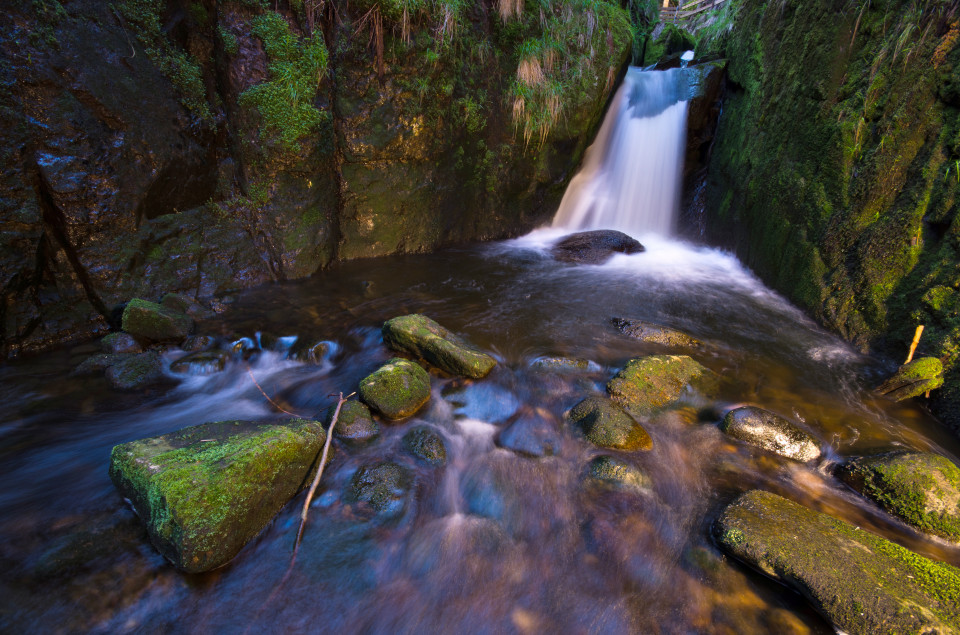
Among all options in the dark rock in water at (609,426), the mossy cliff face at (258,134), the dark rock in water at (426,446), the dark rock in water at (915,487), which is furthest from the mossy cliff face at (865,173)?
the dark rock in water at (426,446)

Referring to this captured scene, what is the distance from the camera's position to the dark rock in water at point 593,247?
789 centimetres

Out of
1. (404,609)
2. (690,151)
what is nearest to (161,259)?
(404,609)

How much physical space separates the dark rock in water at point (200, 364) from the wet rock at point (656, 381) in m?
3.89

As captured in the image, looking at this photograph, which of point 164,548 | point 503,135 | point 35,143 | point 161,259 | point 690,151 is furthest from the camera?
point 690,151

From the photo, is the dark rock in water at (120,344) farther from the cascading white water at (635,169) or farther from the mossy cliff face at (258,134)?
the cascading white water at (635,169)

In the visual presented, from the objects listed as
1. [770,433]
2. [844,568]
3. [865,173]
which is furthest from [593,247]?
[844,568]

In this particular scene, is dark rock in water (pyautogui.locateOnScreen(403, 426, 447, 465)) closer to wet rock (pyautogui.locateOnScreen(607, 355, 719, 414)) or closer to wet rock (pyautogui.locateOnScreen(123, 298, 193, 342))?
wet rock (pyautogui.locateOnScreen(607, 355, 719, 414))

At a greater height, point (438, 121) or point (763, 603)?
point (438, 121)

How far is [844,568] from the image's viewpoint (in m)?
2.20

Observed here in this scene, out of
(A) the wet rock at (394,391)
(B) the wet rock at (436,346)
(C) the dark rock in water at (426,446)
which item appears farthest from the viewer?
(B) the wet rock at (436,346)

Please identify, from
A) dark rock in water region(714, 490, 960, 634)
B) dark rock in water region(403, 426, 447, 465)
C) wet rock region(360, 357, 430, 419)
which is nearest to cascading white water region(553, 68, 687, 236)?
wet rock region(360, 357, 430, 419)

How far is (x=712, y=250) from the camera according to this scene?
838 cm

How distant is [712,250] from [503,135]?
4.77 meters

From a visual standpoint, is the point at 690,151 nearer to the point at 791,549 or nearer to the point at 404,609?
the point at 791,549
